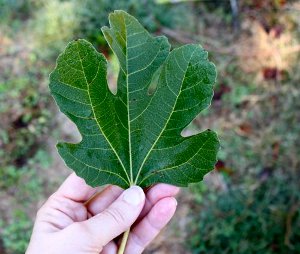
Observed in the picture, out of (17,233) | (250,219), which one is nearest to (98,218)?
(250,219)

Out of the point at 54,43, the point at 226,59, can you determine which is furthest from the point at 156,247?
the point at 54,43

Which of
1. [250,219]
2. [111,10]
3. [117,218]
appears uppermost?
[117,218]

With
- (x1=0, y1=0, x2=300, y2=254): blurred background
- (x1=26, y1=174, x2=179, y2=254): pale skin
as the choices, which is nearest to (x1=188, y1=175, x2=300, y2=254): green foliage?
(x1=0, y1=0, x2=300, y2=254): blurred background

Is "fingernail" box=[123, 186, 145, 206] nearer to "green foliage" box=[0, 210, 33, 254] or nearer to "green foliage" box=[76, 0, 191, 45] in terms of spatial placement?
"green foliage" box=[0, 210, 33, 254]

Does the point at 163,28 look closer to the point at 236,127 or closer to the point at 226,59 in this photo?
the point at 226,59

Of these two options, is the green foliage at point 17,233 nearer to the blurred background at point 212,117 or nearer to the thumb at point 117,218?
the blurred background at point 212,117

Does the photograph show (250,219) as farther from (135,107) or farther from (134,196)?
(135,107)
